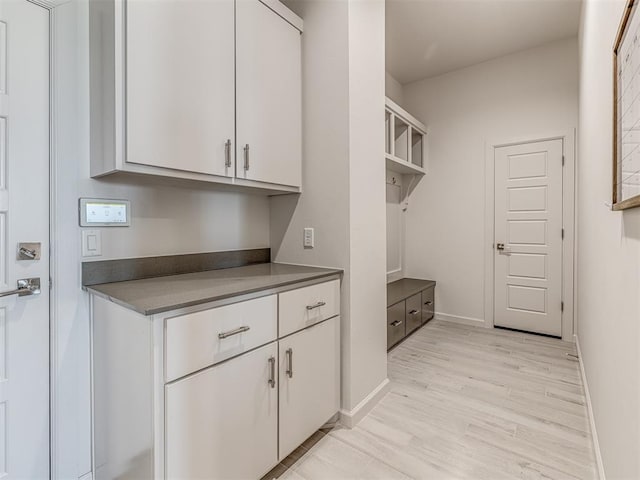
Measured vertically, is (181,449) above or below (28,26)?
below

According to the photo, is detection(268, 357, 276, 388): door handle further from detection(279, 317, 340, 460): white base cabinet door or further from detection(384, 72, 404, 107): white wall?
detection(384, 72, 404, 107): white wall

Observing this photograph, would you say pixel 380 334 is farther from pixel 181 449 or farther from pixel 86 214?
pixel 86 214

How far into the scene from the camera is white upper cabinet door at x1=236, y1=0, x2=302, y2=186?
1.65 metres

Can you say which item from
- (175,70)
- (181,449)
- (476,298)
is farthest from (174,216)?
(476,298)

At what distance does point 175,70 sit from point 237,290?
0.94 meters

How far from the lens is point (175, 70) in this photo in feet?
4.51

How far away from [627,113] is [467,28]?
252cm

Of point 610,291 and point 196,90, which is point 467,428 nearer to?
point 610,291

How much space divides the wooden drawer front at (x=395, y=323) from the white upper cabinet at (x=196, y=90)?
1.67m

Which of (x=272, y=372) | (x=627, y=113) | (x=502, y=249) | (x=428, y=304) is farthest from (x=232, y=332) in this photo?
(x=502, y=249)

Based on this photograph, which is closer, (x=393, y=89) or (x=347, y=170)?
(x=347, y=170)

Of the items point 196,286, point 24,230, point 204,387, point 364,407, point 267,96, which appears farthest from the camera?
point 364,407

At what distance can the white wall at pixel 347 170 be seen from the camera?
6.06ft

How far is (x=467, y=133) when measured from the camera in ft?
12.2
